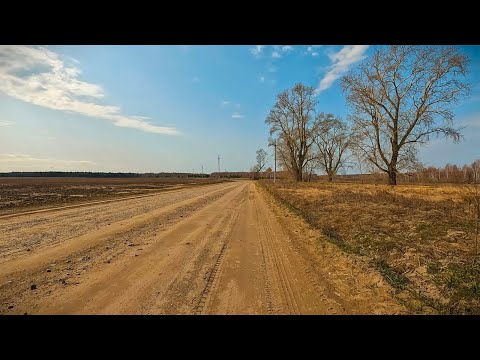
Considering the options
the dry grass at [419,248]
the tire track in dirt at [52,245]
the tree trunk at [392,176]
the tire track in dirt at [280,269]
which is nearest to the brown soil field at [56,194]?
the tire track in dirt at [52,245]

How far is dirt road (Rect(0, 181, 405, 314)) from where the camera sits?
12.8ft

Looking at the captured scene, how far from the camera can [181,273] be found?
5.23m

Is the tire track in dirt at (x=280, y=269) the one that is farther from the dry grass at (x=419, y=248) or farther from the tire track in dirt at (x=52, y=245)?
the tire track in dirt at (x=52, y=245)

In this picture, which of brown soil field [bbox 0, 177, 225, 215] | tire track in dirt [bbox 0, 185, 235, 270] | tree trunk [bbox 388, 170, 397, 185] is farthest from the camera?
tree trunk [bbox 388, 170, 397, 185]

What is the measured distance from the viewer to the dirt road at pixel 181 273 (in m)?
3.89

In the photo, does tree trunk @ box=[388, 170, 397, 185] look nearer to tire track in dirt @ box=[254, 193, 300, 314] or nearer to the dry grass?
the dry grass

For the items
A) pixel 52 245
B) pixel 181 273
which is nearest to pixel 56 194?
pixel 52 245

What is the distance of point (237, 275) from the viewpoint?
5.15 m

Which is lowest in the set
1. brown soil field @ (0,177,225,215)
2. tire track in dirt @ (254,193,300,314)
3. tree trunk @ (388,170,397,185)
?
tire track in dirt @ (254,193,300,314)

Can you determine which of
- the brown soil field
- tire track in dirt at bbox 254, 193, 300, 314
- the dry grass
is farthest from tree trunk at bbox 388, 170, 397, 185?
the brown soil field
